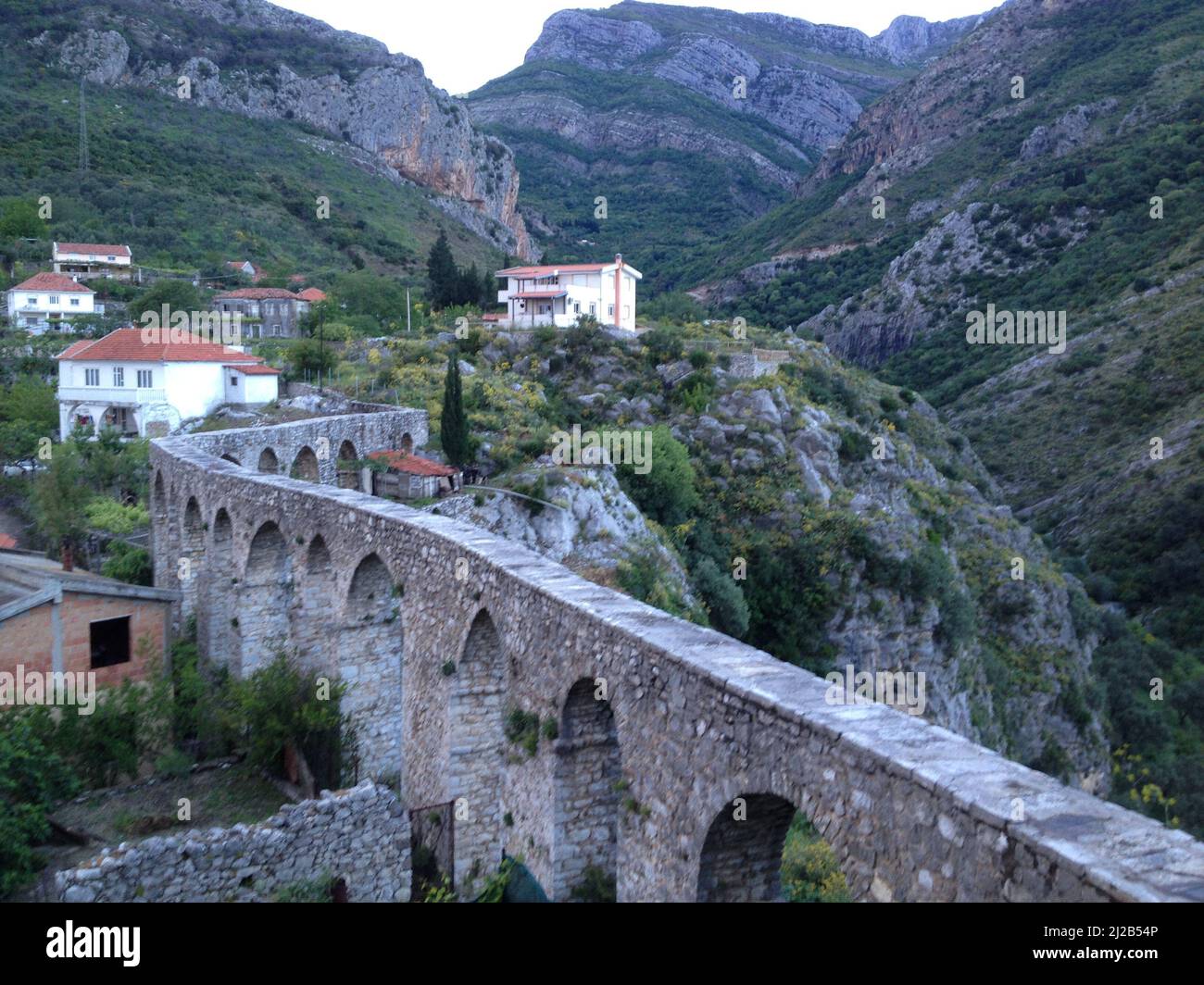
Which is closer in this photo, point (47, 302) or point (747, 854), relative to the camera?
point (747, 854)

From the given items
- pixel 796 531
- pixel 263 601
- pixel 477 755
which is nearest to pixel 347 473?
pixel 263 601

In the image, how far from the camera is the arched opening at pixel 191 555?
17141mm

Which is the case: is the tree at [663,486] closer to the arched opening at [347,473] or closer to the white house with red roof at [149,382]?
the arched opening at [347,473]

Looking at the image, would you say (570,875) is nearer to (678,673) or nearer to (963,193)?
(678,673)

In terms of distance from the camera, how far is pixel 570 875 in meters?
8.02

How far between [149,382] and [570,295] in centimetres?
1642

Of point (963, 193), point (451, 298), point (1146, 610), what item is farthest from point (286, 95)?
point (1146, 610)

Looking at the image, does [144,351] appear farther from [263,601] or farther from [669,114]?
[669,114]

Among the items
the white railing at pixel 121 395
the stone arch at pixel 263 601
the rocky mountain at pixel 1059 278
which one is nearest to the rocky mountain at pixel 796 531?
the stone arch at pixel 263 601

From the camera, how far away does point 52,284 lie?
4050 centimetres

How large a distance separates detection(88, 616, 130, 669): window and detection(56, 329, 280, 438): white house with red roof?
49.8 feet

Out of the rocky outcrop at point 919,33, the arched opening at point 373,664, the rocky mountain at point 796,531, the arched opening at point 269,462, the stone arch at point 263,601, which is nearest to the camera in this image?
the arched opening at point 373,664

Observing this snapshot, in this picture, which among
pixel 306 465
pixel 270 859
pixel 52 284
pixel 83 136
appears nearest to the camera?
pixel 270 859

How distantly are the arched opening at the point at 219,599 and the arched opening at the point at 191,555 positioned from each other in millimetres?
682
